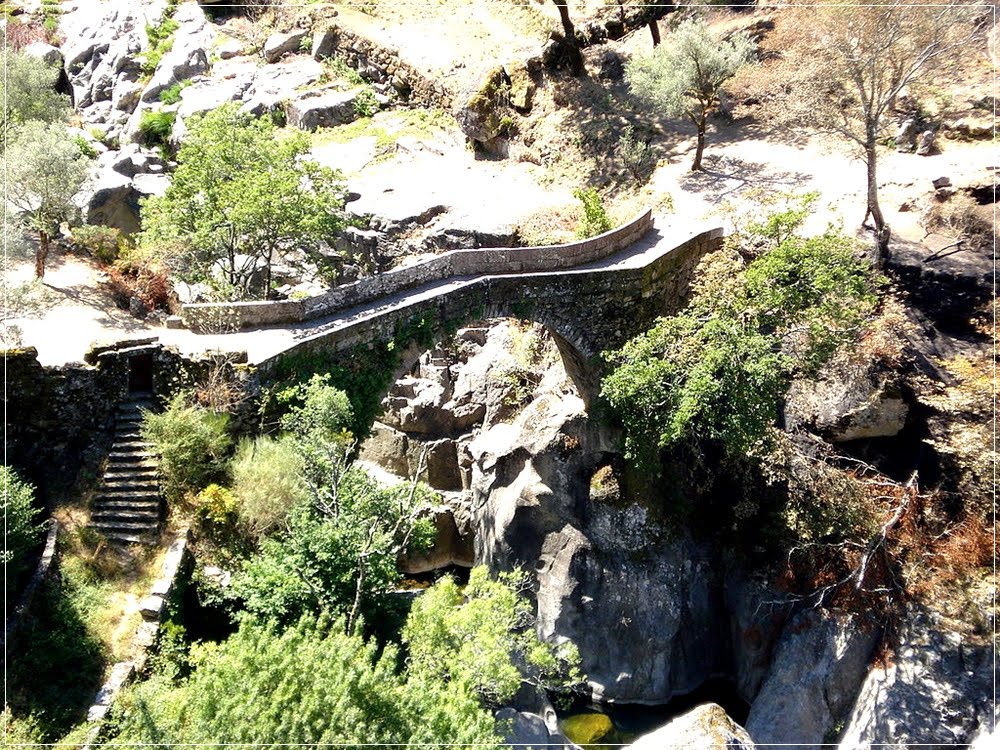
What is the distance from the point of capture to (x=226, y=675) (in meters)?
10.9

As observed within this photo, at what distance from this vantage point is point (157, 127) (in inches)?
1427

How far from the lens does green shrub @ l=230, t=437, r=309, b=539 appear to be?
634 inches

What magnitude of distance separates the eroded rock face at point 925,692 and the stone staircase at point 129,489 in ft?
53.2

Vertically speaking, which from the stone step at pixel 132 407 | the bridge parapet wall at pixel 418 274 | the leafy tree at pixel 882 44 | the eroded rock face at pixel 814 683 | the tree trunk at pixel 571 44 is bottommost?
the eroded rock face at pixel 814 683

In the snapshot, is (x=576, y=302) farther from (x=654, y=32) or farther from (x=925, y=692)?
(x=654, y=32)

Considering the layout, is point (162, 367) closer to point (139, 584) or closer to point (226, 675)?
point (139, 584)

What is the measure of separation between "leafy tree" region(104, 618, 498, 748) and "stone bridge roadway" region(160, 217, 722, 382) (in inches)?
297

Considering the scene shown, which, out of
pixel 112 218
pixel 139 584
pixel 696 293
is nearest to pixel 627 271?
pixel 696 293

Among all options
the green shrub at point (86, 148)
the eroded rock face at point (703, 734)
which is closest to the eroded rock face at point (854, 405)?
the eroded rock face at point (703, 734)

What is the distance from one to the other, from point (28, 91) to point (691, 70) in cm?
2855

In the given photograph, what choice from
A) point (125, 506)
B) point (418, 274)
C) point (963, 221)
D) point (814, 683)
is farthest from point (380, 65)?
point (814, 683)

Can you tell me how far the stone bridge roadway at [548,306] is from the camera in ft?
60.8

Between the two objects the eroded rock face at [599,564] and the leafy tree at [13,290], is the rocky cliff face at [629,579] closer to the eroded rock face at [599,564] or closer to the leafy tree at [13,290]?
the eroded rock face at [599,564]

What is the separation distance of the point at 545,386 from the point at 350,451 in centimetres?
876
